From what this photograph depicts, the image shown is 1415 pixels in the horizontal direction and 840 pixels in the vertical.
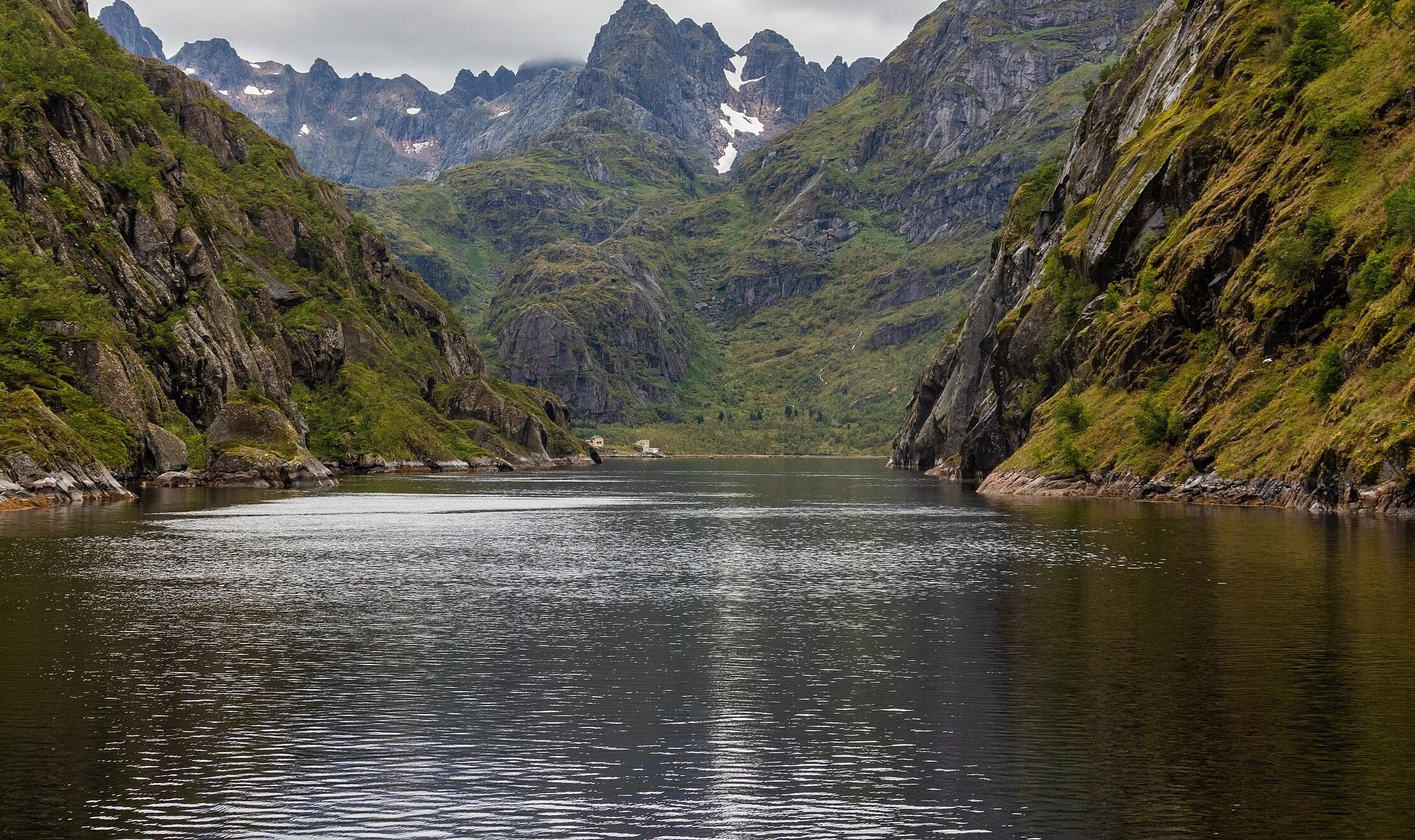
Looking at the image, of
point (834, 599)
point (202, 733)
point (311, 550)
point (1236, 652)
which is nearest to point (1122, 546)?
point (834, 599)

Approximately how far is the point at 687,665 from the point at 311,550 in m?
42.6

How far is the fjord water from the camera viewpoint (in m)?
23.3

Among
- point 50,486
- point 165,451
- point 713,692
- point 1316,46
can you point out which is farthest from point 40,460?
point 1316,46

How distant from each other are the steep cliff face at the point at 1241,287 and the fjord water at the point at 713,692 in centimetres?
2487

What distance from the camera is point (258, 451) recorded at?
153m

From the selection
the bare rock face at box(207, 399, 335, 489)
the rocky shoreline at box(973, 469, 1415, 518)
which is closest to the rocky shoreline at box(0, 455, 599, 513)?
the bare rock face at box(207, 399, 335, 489)

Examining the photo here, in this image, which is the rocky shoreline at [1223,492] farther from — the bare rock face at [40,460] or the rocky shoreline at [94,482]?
the bare rock face at [40,460]

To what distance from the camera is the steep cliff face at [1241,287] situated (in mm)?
89688

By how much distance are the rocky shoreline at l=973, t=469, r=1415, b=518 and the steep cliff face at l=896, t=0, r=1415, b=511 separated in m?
0.21

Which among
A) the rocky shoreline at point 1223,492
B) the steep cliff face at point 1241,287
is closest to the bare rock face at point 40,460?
the rocky shoreline at point 1223,492

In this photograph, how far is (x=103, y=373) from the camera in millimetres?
129125

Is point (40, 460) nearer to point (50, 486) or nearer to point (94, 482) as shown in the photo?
point (50, 486)

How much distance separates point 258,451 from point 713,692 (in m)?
133

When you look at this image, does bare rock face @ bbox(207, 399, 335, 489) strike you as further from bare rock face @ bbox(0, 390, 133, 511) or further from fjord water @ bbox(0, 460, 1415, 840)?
fjord water @ bbox(0, 460, 1415, 840)
